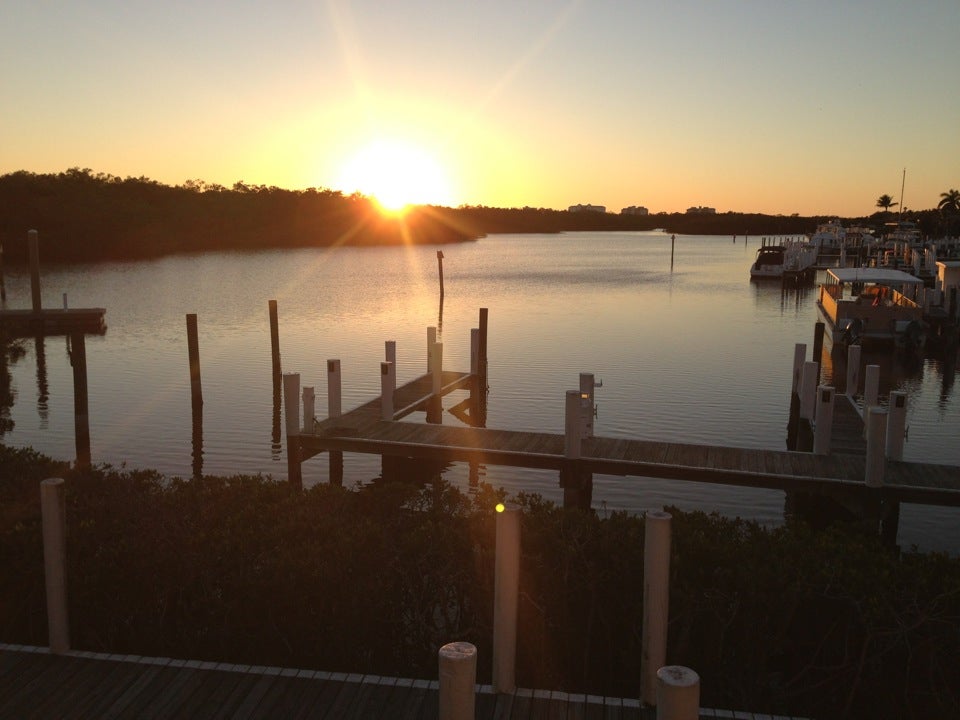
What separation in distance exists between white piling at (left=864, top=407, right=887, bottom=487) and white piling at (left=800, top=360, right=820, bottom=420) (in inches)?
171

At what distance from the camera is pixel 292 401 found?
1479cm

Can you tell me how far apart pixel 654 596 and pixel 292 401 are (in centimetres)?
1041

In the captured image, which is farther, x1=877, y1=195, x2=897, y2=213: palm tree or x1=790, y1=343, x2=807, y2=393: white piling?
x1=877, y1=195, x2=897, y2=213: palm tree

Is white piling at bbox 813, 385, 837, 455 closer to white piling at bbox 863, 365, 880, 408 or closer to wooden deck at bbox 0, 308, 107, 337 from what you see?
white piling at bbox 863, 365, 880, 408

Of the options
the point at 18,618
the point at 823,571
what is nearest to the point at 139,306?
the point at 18,618

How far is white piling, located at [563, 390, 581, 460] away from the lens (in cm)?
1343

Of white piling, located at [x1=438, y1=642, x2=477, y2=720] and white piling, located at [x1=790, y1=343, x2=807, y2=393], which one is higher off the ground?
white piling, located at [x1=438, y1=642, x2=477, y2=720]

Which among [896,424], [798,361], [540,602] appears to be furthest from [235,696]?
[798,361]

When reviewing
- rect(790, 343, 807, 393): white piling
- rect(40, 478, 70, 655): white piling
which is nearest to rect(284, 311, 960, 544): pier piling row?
rect(790, 343, 807, 393): white piling

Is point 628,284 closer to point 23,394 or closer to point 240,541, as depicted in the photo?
point 23,394

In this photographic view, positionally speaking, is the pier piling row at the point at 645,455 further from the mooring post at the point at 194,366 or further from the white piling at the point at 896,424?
the mooring post at the point at 194,366

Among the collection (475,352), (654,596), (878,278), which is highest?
(878,278)

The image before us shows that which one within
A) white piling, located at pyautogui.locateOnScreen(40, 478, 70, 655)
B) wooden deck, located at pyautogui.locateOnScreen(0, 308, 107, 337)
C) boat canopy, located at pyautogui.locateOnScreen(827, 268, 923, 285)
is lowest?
wooden deck, located at pyautogui.locateOnScreen(0, 308, 107, 337)

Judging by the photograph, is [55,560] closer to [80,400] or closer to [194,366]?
[80,400]
